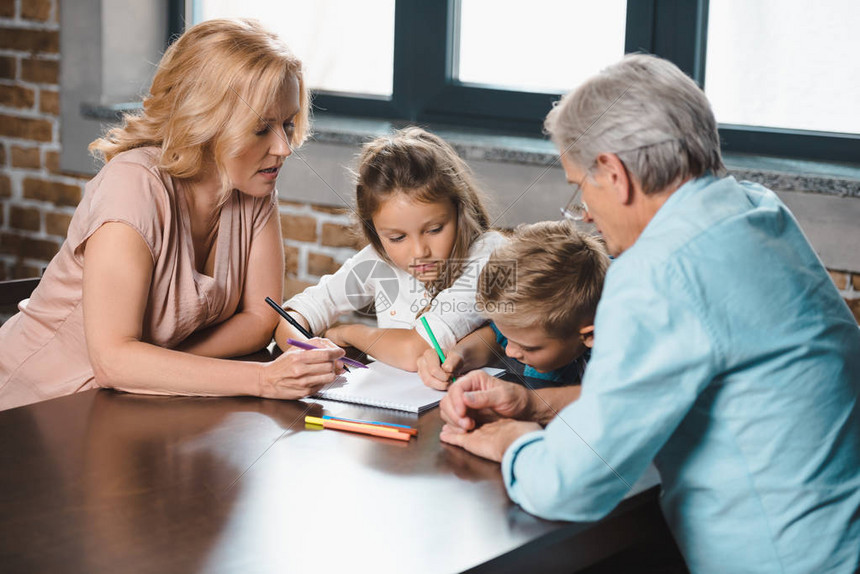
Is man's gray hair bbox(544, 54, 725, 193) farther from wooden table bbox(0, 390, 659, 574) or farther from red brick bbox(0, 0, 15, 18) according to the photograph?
red brick bbox(0, 0, 15, 18)

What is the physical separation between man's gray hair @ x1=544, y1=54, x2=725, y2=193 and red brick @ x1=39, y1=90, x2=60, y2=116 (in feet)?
8.77

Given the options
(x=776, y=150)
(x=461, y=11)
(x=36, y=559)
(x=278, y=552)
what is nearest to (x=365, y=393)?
(x=278, y=552)

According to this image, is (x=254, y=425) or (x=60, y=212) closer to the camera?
(x=254, y=425)

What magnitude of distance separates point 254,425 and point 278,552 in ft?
1.36

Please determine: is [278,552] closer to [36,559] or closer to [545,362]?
[36,559]

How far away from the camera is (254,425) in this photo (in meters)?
1.45

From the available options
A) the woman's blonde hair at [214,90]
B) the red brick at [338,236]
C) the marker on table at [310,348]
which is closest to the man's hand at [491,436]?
the marker on table at [310,348]

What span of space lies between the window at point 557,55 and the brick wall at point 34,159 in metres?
0.53

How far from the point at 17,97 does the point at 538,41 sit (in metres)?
1.93

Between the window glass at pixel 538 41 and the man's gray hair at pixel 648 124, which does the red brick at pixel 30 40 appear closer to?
the window glass at pixel 538 41

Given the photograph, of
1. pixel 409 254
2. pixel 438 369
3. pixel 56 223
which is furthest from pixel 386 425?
pixel 56 223

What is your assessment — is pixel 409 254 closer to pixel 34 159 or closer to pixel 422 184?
pixel 422 184

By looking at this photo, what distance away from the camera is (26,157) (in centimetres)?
352

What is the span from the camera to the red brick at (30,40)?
3.35 m
